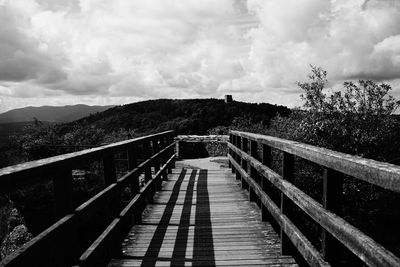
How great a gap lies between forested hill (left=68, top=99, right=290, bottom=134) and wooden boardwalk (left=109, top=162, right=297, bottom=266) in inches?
815

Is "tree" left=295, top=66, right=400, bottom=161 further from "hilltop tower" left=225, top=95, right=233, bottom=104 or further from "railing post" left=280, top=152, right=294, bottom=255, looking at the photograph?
"hilltop tower" left=225, top=95, right=233, bottom=104

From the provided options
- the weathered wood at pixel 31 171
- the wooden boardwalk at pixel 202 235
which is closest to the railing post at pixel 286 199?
the wooden boardwalk at pixel 202 235

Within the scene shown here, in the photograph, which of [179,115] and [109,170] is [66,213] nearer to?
[109,170]

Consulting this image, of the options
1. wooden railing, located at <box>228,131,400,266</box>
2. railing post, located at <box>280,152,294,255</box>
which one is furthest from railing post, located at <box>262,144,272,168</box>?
railing post, located at <box>280,152,294,255</box>

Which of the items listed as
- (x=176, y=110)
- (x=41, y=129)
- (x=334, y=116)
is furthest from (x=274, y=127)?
(x=176, y=110)

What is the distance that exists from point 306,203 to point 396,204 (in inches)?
472

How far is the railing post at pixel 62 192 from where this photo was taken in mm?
2672

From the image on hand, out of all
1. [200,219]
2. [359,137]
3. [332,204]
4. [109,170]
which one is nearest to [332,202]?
[332,204]

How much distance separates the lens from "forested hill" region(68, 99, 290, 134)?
5097 centimetres

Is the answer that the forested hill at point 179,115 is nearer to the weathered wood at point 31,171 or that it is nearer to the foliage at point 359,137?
the foliage at point 359,137

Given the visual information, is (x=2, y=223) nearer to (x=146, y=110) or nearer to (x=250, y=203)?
(x=250, y=203)

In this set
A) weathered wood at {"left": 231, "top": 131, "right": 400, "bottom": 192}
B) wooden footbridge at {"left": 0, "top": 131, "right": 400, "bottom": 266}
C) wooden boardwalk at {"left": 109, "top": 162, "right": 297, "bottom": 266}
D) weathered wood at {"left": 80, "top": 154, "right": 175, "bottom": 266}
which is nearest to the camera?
weathered wood at {"left": 231, "top": 131, "right": 400, "bottom": 192}

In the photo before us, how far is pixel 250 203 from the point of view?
→ 6.84 metres

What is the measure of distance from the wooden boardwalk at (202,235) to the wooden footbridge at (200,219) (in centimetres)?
1
